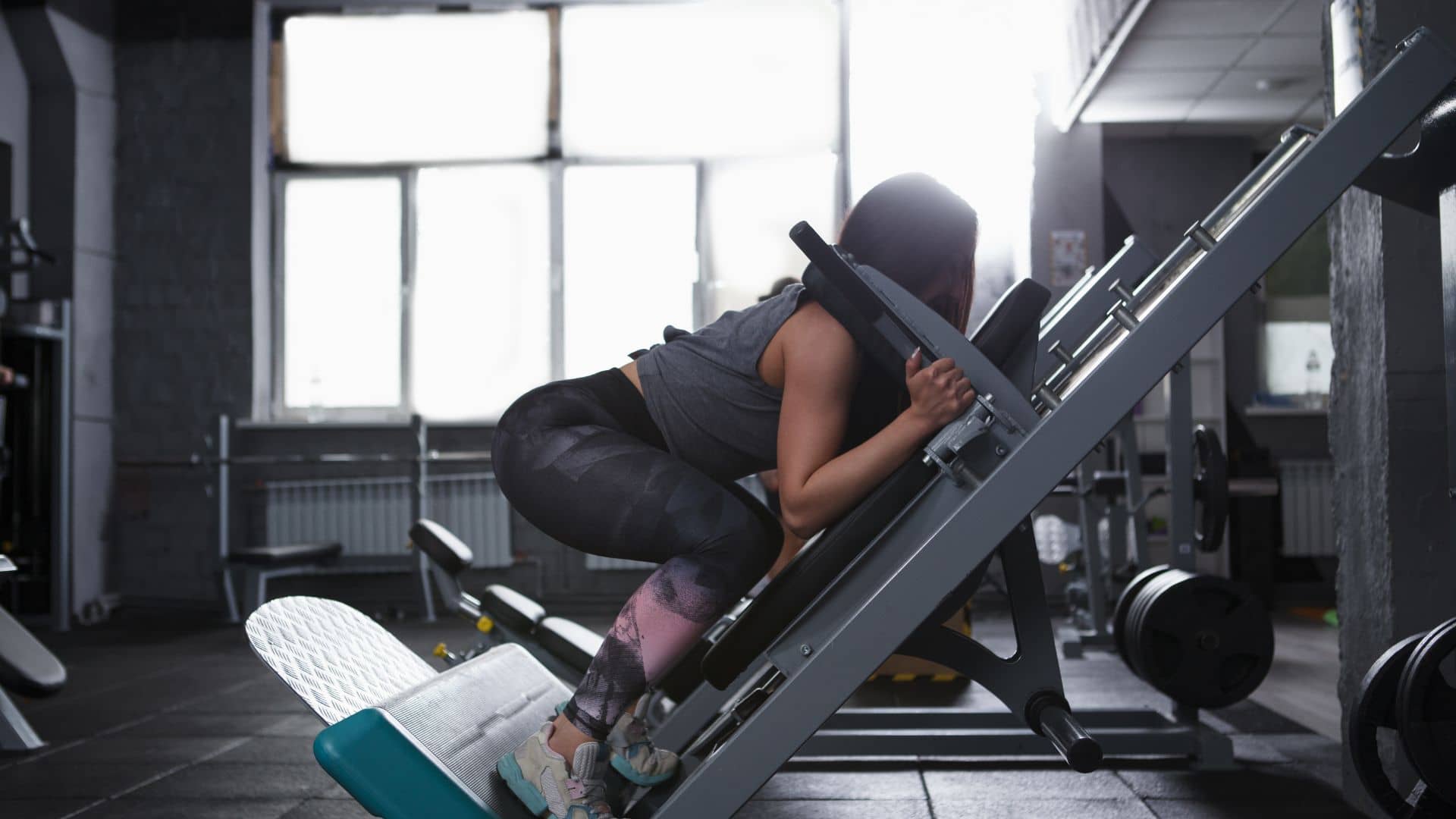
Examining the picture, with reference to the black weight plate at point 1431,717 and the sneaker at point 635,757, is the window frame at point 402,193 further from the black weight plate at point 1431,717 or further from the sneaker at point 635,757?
the black weight plate at point 1431,717

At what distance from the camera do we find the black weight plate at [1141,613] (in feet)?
7.11

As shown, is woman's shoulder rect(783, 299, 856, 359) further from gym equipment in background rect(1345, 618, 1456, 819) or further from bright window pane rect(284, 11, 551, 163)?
bright window pane rect(284, 11, 551, 163)

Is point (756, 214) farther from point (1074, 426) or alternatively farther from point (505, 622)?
point (1074, 426)

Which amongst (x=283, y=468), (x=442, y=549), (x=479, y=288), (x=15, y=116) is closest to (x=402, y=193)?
(x=479, y=288)

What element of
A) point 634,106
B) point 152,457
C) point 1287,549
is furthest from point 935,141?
point 152,457

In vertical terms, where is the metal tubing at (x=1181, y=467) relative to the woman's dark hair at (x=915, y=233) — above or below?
below

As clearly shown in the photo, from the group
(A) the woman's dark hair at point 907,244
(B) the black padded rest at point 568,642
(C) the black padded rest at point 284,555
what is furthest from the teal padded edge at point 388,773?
(C) the black padded rest at point 284,555

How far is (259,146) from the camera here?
5887mm

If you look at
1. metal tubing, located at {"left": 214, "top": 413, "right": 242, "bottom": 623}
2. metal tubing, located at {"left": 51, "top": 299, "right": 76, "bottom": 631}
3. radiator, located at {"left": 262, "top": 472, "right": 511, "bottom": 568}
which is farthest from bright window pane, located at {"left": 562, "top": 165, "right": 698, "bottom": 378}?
metal tubing, located at {"left": 51, "top": 299, "right": 76, "bottom": 631}

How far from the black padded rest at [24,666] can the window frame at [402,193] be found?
3.26 m

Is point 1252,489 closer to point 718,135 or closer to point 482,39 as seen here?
point 718,135

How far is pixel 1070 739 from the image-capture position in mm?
1362

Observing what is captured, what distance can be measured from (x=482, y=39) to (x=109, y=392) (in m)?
2.78

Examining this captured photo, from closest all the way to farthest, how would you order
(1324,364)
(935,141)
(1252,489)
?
1. (1252,489)
2. (935,141)
3. (1324,364)
